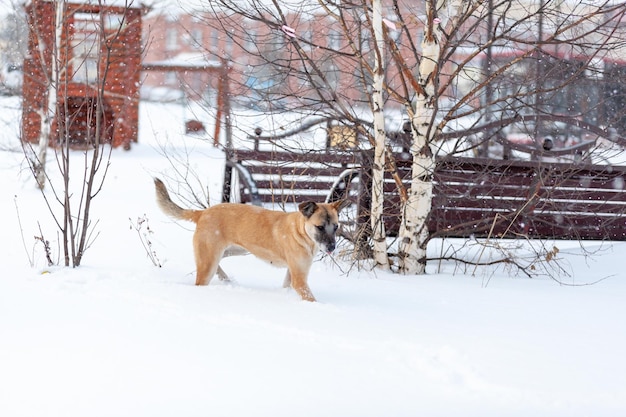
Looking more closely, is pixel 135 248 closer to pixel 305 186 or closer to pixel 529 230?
pixel 305 186

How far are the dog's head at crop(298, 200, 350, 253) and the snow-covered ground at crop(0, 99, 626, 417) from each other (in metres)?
0.50

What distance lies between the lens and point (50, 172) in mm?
17547

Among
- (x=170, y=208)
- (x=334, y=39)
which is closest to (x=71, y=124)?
(x=170, y=208)

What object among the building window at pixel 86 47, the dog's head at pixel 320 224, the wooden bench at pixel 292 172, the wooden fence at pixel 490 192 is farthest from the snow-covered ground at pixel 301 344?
the building window at pixel 86 47

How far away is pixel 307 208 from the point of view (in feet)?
19.5

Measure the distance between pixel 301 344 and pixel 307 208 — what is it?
1566mm

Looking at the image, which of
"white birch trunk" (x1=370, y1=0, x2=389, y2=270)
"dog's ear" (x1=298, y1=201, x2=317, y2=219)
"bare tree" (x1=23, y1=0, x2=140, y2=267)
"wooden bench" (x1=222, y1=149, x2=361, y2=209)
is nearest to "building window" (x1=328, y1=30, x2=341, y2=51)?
"white birch trunk" (x1=370, y1=0, x2=389, y2=270)

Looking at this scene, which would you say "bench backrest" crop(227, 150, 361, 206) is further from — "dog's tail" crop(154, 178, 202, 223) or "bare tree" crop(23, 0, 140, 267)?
"bare tree" crop(23, 0, 140, 267)

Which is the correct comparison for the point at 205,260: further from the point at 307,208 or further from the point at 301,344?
the point at 301,344

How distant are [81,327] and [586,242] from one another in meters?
7.52

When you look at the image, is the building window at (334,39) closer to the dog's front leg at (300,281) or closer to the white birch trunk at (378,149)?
the white birch trunk at (378,149)

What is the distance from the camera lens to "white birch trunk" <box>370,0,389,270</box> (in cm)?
691

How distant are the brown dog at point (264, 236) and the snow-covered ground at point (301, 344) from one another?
0.25 m

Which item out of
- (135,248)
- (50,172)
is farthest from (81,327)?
(50,172)
